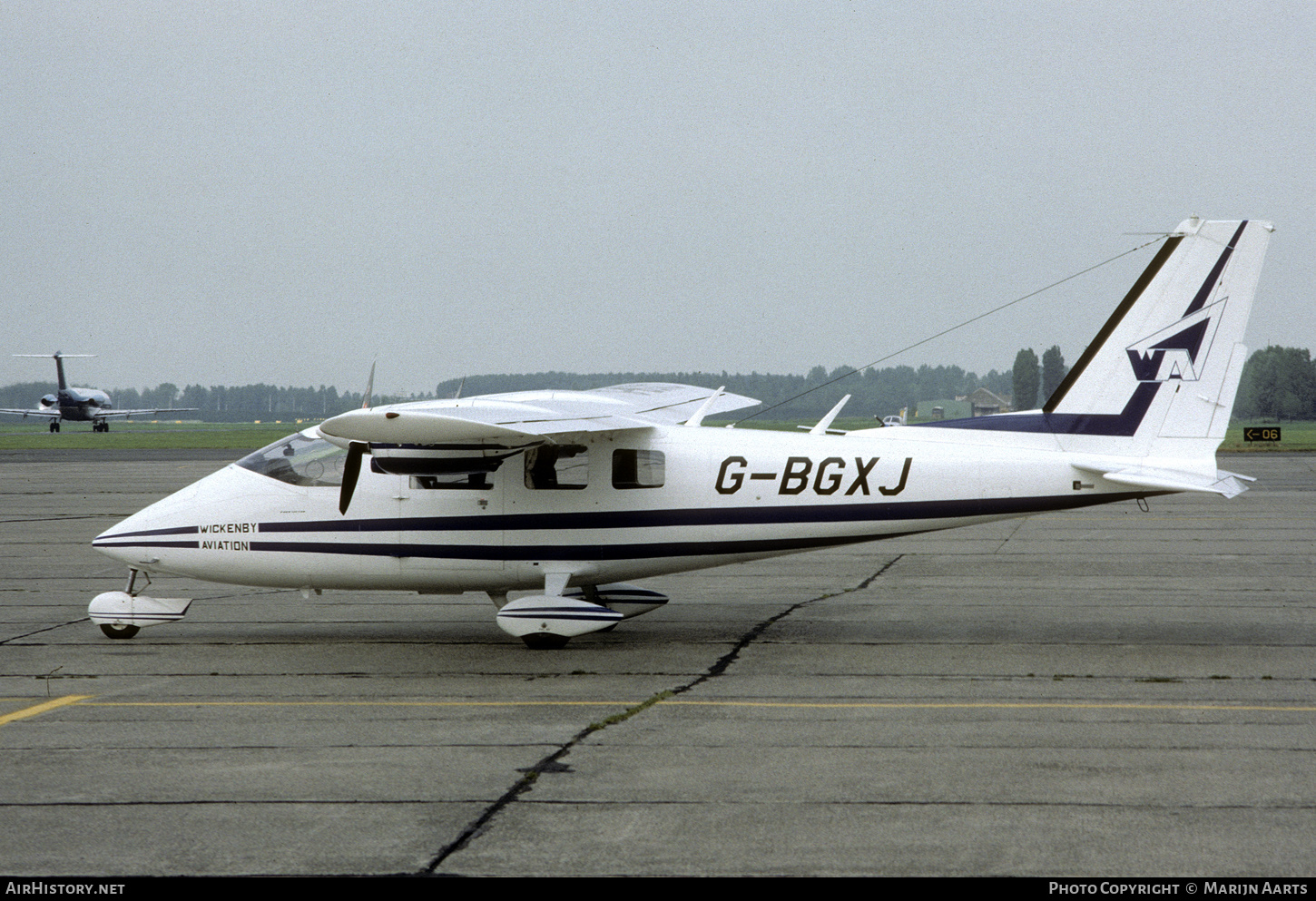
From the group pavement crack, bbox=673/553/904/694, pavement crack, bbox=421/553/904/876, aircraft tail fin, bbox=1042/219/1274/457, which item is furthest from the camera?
aircraft tail fin, bbox=1042/219/1274/457

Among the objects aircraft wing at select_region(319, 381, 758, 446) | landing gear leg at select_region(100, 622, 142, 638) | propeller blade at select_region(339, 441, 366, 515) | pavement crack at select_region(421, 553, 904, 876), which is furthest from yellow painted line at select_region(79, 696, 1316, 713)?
landing gear leg at select_region(100, 622, 142, 638)

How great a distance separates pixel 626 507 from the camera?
43.4ft

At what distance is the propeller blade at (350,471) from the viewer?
40.4 feet

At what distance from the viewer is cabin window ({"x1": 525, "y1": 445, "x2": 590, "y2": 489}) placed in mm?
13188

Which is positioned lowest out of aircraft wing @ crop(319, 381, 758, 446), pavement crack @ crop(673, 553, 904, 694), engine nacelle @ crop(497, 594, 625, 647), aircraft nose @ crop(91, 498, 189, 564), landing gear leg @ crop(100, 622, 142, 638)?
pavement crack @ crop(673, 553, 904, 694)

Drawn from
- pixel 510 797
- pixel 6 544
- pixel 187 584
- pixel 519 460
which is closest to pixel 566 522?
pixel 519 460

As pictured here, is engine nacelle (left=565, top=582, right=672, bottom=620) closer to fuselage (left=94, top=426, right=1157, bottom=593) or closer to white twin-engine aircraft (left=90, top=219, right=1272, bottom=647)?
white twin-engine aircraft (left=90, top=219, right=1272, bottom=647)

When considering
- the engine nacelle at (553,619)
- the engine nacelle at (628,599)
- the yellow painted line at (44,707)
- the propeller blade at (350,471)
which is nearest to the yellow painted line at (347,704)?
the yellow painted line at (44,707)

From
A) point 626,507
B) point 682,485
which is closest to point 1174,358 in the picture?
point 682,485

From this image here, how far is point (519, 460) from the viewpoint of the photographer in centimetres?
1320

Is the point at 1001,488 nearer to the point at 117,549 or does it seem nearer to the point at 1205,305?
the point at 1205,305

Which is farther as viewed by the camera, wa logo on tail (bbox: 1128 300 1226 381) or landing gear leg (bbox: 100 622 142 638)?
landing gear leg (bbox: 100 622 142 638)

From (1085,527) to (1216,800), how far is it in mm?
20102

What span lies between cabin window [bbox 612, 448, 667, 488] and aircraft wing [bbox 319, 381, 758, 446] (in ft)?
1.19
